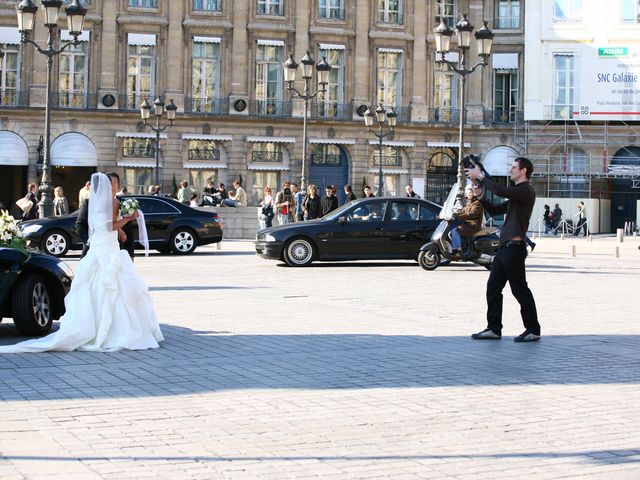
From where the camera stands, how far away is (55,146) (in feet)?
171

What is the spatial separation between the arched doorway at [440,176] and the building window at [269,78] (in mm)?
8139

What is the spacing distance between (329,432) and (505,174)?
5041cm

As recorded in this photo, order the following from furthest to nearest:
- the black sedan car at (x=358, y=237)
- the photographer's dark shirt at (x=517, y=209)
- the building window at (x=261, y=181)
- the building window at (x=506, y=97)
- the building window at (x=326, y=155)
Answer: the building window at (x=506, y=97) → the building window at (x=326, y=155) → the building window at (x=261, y=181) → the black sedan car at (x=358, y=237) → the photographer's dark shirt at (x=517, y=209)

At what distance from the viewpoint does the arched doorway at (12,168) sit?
168 feet

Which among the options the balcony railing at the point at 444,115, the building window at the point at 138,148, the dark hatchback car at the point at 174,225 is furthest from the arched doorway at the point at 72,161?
the dark hatchback car at the point at 174,225

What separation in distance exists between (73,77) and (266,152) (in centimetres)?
909

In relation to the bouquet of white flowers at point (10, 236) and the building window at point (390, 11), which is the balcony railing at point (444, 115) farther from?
the bouquet of white flowers at point (10, 236)

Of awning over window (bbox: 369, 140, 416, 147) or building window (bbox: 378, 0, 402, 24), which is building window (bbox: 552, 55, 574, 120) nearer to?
awning over window (bbox: 369, 140, 416, 147)

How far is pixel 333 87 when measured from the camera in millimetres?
56344

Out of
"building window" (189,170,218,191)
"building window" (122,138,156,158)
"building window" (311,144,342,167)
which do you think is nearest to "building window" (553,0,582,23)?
"building window" (311,144,342,167)

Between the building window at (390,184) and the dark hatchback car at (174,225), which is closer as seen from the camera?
the dark hatchback car at (174,225)

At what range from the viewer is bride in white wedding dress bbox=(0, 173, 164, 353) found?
10.8m

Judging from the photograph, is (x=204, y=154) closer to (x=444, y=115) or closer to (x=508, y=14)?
(x=444, y=115)

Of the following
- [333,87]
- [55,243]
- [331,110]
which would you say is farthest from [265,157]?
[55,243]
